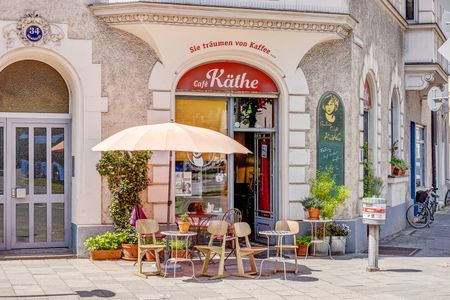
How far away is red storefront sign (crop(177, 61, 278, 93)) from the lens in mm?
14508

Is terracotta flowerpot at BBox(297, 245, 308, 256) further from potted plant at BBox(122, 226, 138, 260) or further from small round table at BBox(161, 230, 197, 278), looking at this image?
potted plant at BBox(122, 226, 138, 260)

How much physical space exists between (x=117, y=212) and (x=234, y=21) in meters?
4.15

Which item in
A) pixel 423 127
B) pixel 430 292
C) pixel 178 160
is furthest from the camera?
pixel 423 127

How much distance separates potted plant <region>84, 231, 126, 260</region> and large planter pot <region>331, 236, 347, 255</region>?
4117 mm

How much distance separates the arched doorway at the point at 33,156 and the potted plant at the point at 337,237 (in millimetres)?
5088

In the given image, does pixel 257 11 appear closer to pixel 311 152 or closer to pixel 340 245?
pixel 311 152

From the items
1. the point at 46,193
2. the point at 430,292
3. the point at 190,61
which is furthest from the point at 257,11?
the point at 430,292

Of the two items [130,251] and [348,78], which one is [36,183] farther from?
[348,78]

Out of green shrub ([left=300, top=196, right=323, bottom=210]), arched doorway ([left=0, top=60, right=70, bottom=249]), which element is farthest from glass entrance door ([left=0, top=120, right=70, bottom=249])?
green shrub ([left=300, top=196, right=323, bottom=210])

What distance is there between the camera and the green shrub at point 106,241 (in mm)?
13227

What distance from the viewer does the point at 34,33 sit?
13320 mm

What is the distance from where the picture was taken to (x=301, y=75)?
14.9 metres

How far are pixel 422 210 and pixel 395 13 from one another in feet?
20.3

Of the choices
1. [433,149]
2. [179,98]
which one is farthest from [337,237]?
[433,149]
